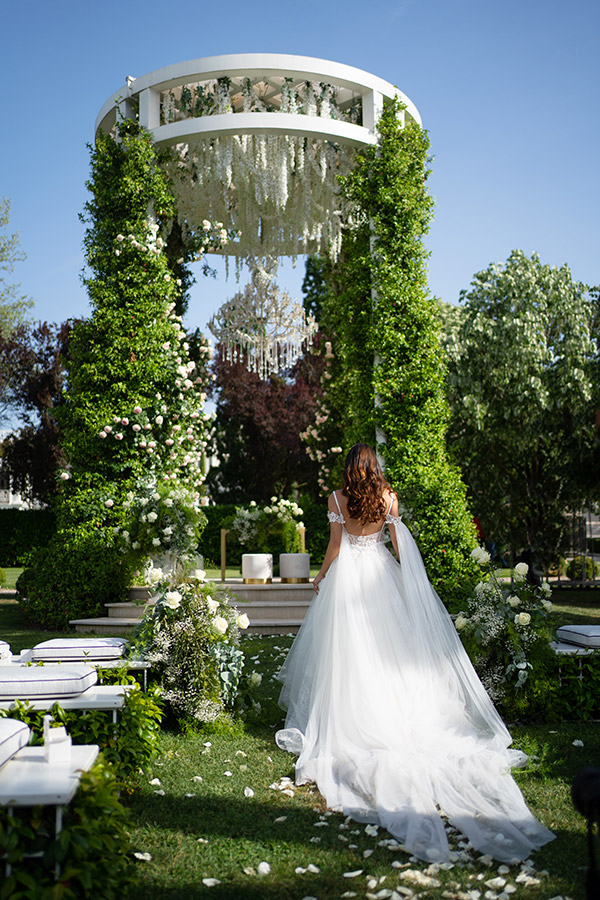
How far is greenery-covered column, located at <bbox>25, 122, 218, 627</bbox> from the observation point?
915cm

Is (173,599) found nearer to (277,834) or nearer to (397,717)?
(397,717)

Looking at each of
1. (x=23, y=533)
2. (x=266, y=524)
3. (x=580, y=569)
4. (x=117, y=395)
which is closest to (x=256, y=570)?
(x=266, y=524)

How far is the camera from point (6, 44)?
12133 millimetres

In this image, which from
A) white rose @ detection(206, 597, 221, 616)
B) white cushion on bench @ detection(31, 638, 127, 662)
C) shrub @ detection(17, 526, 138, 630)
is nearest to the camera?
white cushion on bench @ detection(31, 638, 127, 662)

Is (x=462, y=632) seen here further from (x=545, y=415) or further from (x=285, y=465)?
(x=285, y=465)

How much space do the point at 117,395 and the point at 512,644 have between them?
6.19 meters

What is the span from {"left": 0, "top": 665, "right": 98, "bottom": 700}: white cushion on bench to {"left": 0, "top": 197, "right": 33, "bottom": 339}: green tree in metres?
27.7

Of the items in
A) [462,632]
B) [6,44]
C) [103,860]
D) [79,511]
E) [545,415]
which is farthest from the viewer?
[545,415]

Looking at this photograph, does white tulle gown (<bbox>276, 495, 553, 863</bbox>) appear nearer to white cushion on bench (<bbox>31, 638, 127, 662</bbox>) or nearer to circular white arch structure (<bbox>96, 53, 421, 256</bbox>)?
white cushion on bench (<bbox>31, 638, 127, 662</bbox>)

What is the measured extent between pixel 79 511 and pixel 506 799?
709 centimetres

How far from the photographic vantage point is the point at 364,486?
4.88 metres

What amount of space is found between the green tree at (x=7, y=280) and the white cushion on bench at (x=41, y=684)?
2769 centimetres

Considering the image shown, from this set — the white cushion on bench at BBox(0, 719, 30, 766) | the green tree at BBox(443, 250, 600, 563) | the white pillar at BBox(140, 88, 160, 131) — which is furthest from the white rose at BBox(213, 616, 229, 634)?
the green tree at BBox(443, 250, 600, 563)

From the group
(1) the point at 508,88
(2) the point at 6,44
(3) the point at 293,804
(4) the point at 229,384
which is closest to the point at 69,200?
(2) the point at 6,44
